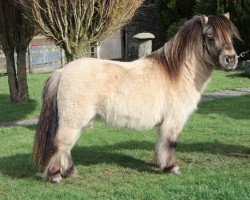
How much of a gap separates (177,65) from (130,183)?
5.38ft

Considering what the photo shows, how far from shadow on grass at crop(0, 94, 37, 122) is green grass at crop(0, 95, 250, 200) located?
1331 millimetres

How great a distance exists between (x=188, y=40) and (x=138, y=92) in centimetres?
94

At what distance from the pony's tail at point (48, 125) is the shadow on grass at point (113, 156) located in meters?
0.49

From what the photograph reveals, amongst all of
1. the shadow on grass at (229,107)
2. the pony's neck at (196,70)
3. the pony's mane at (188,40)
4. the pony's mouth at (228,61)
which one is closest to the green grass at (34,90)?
the shadow on grass at (229,107)

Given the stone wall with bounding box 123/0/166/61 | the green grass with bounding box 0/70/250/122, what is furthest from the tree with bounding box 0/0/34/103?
the stone wall with bounding box 123/0/166/61

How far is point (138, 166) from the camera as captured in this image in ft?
21.2

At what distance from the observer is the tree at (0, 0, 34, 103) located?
36.8 feet

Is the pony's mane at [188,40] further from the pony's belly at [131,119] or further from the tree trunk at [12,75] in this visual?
the tree trunk at [12,75]

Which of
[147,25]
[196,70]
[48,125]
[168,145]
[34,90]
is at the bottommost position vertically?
[34,90]

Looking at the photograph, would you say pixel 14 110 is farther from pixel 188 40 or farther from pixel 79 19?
pixel 188 40

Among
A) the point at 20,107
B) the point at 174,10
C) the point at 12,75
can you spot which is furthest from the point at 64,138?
the point at 174,10

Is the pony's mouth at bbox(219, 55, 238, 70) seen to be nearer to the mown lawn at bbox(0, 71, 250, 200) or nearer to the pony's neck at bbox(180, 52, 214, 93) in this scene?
the pony's neck at bbox(180, 52, 214, 93)

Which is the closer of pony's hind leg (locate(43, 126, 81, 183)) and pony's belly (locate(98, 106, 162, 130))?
pony's hind leg (locate(43, 126, 81, 183))

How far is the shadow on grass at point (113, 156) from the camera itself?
634 centimetres
